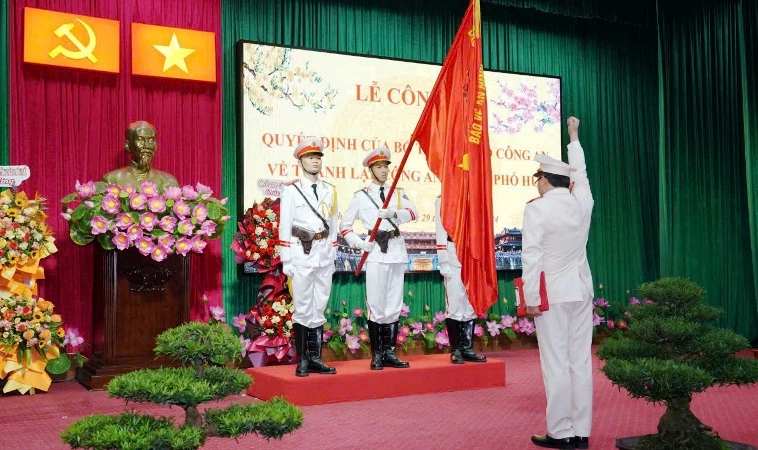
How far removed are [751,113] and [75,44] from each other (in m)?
5.88

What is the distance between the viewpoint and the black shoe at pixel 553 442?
3.27 meters

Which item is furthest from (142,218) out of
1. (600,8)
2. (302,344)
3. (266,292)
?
(600,8)

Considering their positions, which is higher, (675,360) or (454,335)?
(675,360)

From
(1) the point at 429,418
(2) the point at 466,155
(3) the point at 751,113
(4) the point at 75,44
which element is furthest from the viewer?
(3) the point at 751,113

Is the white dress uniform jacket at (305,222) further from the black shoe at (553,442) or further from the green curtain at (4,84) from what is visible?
the green curtain at (4,84)

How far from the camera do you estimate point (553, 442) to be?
330 centimetres

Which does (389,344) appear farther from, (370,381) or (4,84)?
(4,84)

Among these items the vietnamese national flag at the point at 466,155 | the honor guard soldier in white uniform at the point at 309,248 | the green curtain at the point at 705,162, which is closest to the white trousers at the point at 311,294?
the honor guard soldier in white uniform at the point at 309,248

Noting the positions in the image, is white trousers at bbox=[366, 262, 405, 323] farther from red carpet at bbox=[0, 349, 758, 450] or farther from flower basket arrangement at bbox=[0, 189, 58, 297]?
flower basket arrangement at bbox=[0, 189, 58, 297]

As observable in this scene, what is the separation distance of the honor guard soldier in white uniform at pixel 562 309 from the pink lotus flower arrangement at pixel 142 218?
268cm

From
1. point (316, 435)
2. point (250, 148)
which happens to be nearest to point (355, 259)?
point (250, 148)

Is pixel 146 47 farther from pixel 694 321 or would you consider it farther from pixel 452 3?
pixel 694 321

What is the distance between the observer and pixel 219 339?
2395 millimetres

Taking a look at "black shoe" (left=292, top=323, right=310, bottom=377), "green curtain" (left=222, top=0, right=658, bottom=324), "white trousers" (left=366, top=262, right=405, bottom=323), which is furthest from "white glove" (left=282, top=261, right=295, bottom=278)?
"green curtain" (left=222, top=0, right=658, bottom=324)
